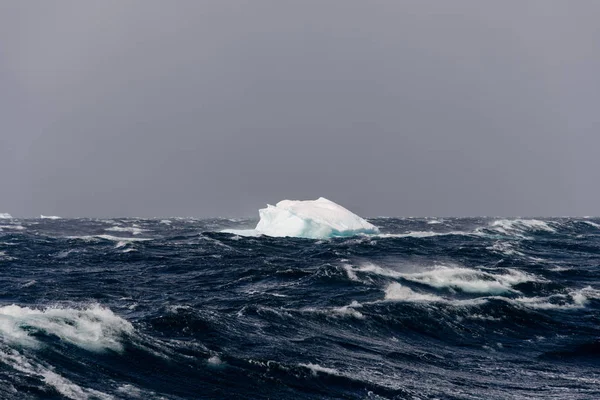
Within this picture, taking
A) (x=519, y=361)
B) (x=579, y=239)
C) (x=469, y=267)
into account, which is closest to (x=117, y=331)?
(x=519, y=361)

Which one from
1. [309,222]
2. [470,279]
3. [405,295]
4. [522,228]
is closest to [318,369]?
[405,295]

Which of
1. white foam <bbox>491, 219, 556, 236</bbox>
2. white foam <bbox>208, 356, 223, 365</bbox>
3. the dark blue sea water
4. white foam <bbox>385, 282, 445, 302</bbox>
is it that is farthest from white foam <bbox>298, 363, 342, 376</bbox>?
white foam <bbox>491, 219, 556, 236</bbox>

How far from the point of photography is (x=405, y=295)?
3262cm

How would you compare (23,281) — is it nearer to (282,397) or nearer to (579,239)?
(282,397)

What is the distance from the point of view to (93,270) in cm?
4003

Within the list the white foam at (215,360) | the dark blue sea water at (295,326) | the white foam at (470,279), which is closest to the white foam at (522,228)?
the dark blue sea water at (295,326)

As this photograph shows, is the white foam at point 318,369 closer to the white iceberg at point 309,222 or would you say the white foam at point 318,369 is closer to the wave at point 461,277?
the wave at point 461,277

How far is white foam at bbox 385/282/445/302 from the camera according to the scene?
31558 mm

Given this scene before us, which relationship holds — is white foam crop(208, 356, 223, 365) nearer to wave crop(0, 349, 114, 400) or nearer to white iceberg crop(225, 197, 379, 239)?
wave crop(0, 349, 114, 400)

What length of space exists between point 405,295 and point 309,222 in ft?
128

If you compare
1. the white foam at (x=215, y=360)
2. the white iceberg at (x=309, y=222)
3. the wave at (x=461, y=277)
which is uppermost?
the white iceberg at (x=309, y=222)

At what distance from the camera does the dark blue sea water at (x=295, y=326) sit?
1741cm

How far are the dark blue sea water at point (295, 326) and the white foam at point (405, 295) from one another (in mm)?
208

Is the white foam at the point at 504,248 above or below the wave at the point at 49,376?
above
